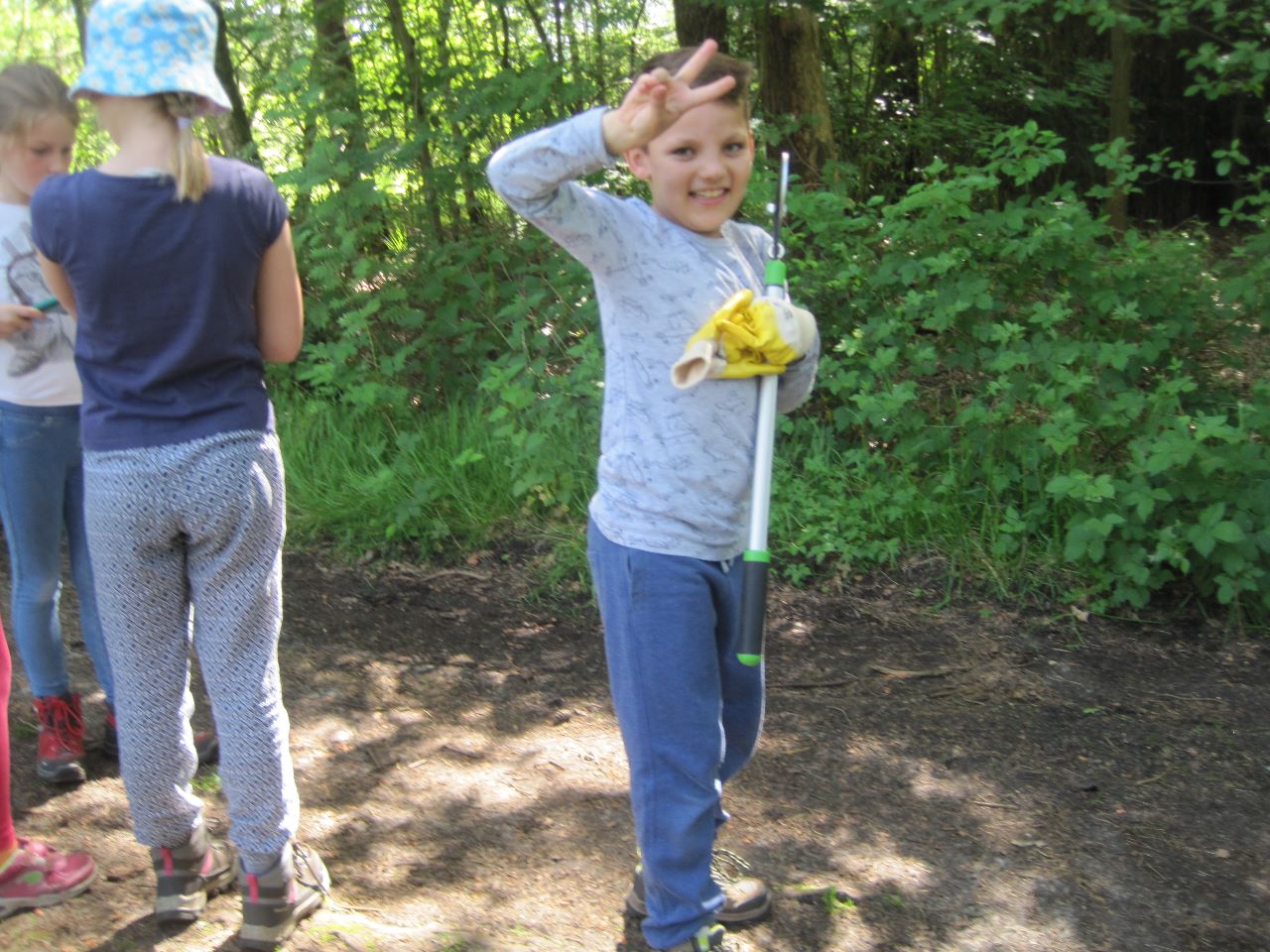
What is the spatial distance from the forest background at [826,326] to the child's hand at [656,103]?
2.61m

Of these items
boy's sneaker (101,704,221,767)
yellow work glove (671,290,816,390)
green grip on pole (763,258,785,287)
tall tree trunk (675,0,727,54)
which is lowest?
boy's sneaker (101,704,221,767)

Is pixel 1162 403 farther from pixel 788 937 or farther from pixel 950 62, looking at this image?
pixel 950 62

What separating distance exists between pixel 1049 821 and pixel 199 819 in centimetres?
213

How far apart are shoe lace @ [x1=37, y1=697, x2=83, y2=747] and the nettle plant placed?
8.47 feet

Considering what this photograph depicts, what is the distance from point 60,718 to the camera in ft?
10.5

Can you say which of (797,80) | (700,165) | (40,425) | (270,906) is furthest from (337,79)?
(270,906)

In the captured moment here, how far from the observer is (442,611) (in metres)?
4.54

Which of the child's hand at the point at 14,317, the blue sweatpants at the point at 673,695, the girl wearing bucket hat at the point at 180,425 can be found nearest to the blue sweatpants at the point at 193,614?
the girl wearing bucket hat at the point at 180,425

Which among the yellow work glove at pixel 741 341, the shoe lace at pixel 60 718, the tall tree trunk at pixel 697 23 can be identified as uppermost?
the tall tree trunk at pixel 697 23

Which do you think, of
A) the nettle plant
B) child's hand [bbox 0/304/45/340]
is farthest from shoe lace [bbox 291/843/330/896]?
the nettle plant

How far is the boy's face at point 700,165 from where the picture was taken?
7.13ft

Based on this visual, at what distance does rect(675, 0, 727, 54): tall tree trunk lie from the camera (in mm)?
6766

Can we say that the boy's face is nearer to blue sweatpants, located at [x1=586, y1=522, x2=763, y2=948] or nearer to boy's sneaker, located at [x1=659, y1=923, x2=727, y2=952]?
blue sweatpants, located at [x1=586, y1=522, x2=763, y2=948]

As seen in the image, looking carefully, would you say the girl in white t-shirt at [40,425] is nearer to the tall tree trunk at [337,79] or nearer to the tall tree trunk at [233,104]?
the tall tree trunk at [337,79]
